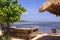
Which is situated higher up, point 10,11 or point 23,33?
point 10,11

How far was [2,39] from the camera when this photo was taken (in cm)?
1166

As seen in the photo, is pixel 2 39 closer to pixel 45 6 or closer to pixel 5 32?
pixel 5 32

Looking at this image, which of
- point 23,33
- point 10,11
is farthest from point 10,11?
point 23,33

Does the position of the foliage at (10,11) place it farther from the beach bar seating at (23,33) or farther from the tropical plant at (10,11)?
the beach bar seating at (23,33)

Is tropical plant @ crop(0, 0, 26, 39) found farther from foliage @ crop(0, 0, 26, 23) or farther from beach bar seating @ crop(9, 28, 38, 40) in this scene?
beach bar seating @ crop(9, 28, 38, 40)

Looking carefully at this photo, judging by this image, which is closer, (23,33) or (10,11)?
(10,11)

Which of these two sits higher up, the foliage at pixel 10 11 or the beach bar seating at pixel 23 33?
the foliage at pixel 10 11

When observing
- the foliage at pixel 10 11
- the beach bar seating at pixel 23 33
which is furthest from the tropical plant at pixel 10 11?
the beach bar seating at pixel 23 33

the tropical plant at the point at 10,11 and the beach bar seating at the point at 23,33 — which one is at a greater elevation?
the tropical plant at the point at 10,11

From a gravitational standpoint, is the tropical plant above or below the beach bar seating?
above

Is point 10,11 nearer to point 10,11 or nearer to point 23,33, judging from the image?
point 10,11

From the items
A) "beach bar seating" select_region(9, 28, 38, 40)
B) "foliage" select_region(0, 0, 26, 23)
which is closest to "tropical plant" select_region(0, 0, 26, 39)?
"foliage" select_region(0, 0, 26, 23)

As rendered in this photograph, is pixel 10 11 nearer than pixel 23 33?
Yes

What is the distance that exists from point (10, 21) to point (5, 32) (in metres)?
0.96
